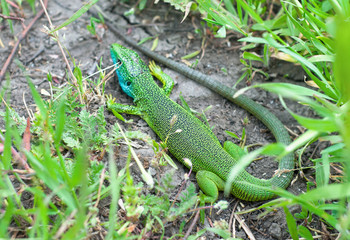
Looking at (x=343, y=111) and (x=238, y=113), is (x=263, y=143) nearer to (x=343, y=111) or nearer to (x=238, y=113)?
(x=238, y=113)

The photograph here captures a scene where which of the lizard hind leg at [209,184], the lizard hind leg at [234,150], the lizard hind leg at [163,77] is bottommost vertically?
the lizard hind leg at [209,184]

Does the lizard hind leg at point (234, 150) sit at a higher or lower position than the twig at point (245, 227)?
higher

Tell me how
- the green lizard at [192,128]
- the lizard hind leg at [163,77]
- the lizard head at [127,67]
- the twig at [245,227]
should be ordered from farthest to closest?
the lizard hind leg at [163,77], the lizard head at [127,67], the green lizard at [192,128], the twig at [245,227]

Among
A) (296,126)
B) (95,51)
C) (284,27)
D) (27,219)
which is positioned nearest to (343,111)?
(296,126)

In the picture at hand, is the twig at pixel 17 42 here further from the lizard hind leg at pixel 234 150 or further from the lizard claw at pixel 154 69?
the lizard hind leg at pixel 234 150

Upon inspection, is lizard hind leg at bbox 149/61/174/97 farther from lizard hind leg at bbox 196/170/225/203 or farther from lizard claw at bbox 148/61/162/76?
lizard hind leg at bbox 196/170/225/203

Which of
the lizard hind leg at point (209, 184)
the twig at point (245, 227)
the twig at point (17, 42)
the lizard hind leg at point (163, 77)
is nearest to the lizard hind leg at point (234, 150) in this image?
the lizard hind leg at point (209, 184)
